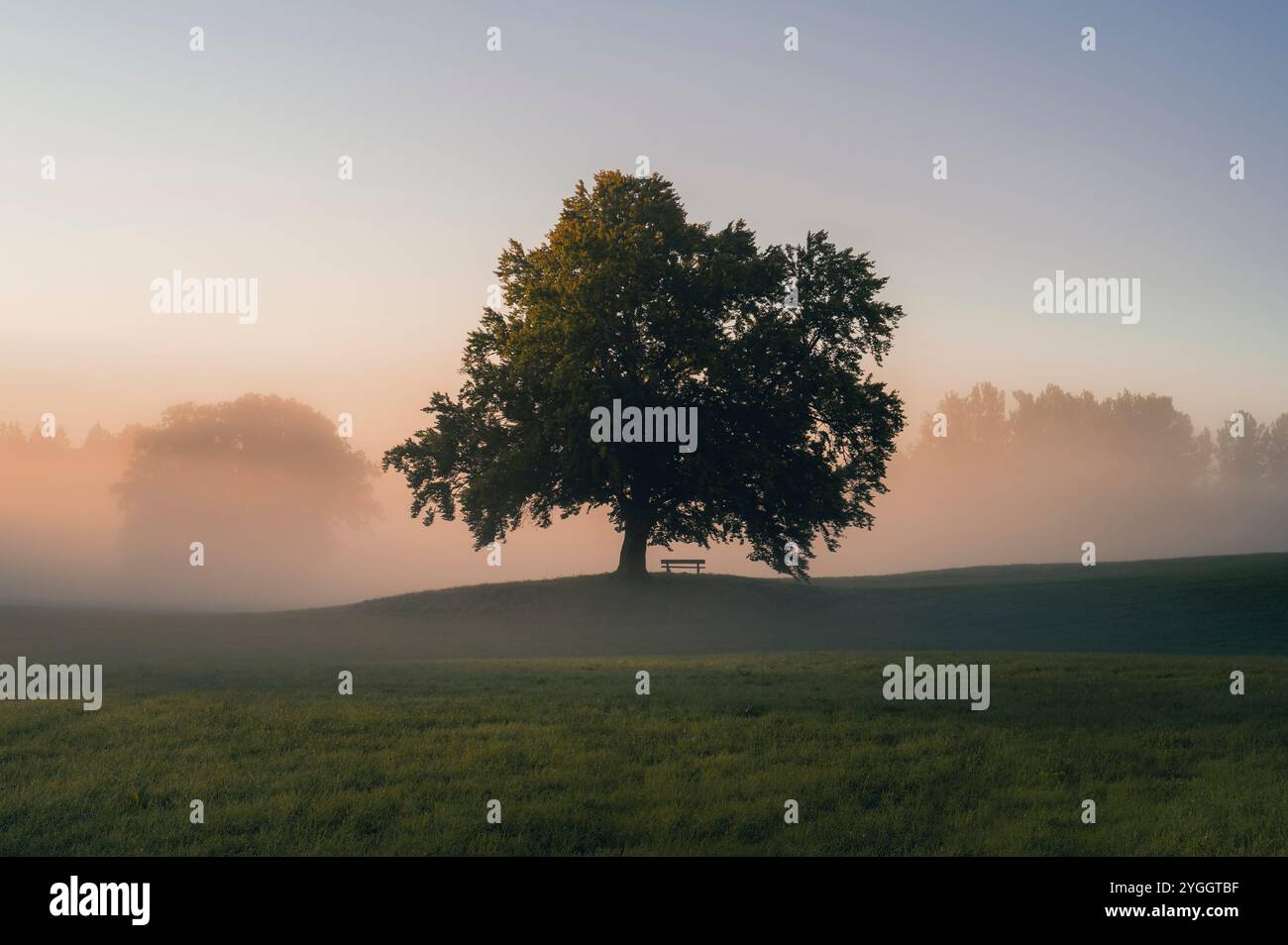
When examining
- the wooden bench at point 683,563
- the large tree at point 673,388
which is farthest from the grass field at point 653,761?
the wooden bench at point 683,563

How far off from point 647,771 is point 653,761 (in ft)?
1.90

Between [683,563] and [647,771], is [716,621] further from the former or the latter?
[647,771]

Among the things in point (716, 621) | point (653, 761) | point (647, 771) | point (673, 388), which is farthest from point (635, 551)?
point (647, 771)

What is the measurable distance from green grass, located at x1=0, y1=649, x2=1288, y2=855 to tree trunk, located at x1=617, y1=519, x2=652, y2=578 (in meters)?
29.6

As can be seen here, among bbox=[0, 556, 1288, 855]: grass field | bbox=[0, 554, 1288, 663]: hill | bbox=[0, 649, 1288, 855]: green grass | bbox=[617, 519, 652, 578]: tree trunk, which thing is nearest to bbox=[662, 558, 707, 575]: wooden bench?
bbox=[0, 554, 1288, 663]: hill

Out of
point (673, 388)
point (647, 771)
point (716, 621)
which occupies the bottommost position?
point (647, 771)

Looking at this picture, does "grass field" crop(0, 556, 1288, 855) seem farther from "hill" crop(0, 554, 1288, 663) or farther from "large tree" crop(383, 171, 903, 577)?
"large tree" crop(383, 171, 903, 577)

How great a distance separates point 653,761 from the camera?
12266mm

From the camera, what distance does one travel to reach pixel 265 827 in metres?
9.79

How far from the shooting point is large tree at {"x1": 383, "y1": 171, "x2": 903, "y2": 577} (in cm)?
4350

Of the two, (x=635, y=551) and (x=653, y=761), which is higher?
(x=635, y=551)

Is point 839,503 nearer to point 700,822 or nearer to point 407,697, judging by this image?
point 407,697

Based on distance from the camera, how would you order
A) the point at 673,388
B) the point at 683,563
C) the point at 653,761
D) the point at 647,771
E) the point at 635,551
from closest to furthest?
the point at 647,771 → the point at 653,761 → the point at 673,388 → the point at 635,551 → the point at 683,563

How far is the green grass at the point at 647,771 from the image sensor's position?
963cm
